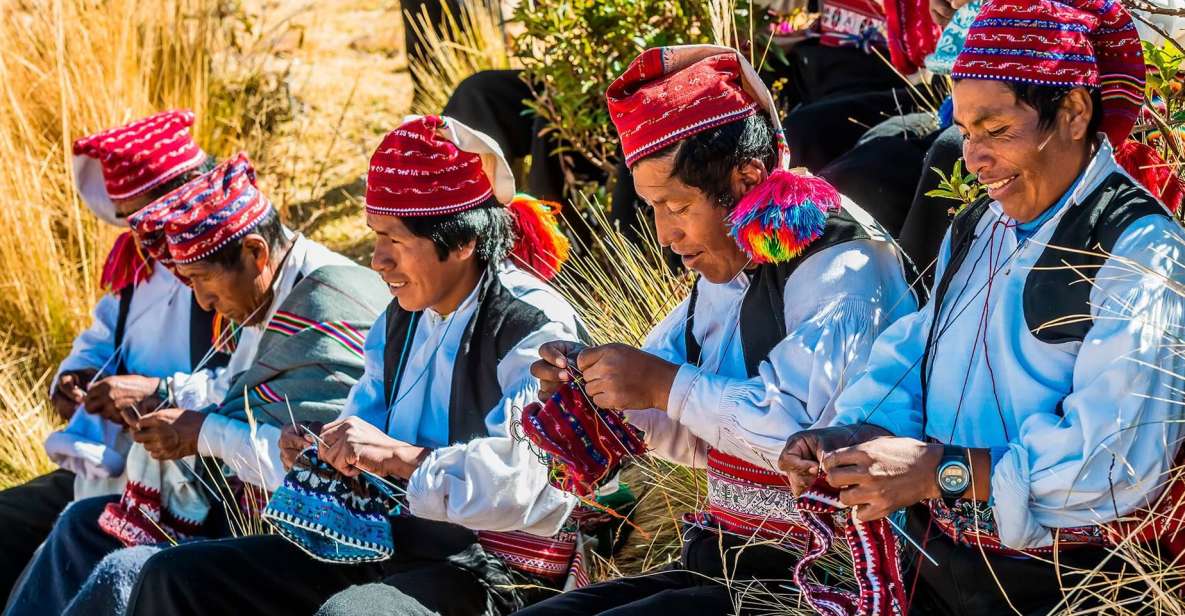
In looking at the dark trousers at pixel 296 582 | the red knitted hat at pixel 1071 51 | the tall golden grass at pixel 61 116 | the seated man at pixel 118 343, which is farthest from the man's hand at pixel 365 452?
the tall golden grass at pixel 61 116

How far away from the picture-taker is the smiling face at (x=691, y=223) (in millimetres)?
3246

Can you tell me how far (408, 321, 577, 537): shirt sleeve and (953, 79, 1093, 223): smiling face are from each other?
1286 mm

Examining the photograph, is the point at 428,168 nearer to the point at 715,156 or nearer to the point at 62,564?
the point at 715,156

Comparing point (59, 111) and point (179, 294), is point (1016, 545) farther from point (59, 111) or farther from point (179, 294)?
point (59, 111)

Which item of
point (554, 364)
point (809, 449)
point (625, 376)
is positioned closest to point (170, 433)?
point (554, 364)

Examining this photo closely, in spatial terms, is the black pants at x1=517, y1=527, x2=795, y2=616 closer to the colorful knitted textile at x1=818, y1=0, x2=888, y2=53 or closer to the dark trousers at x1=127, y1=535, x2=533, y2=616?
the dark trousers at x1=127, y1=535, x2=533, y2=616

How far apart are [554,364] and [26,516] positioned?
8.86 feet

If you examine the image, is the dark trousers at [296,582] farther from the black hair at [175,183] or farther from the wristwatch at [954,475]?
the black hair at [175,183]

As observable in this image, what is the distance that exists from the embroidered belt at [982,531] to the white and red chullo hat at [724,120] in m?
0.64

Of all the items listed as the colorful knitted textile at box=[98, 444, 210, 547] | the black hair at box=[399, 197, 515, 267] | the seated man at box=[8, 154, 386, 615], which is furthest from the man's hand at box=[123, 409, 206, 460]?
the black hair at box=[399, 197, 515, 267]

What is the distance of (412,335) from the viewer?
400cm

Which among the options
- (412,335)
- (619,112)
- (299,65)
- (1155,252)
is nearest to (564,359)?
(619,112)

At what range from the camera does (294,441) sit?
3.75m

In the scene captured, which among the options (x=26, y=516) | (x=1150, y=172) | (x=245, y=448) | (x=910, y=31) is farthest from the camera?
(x=26, y=516)
